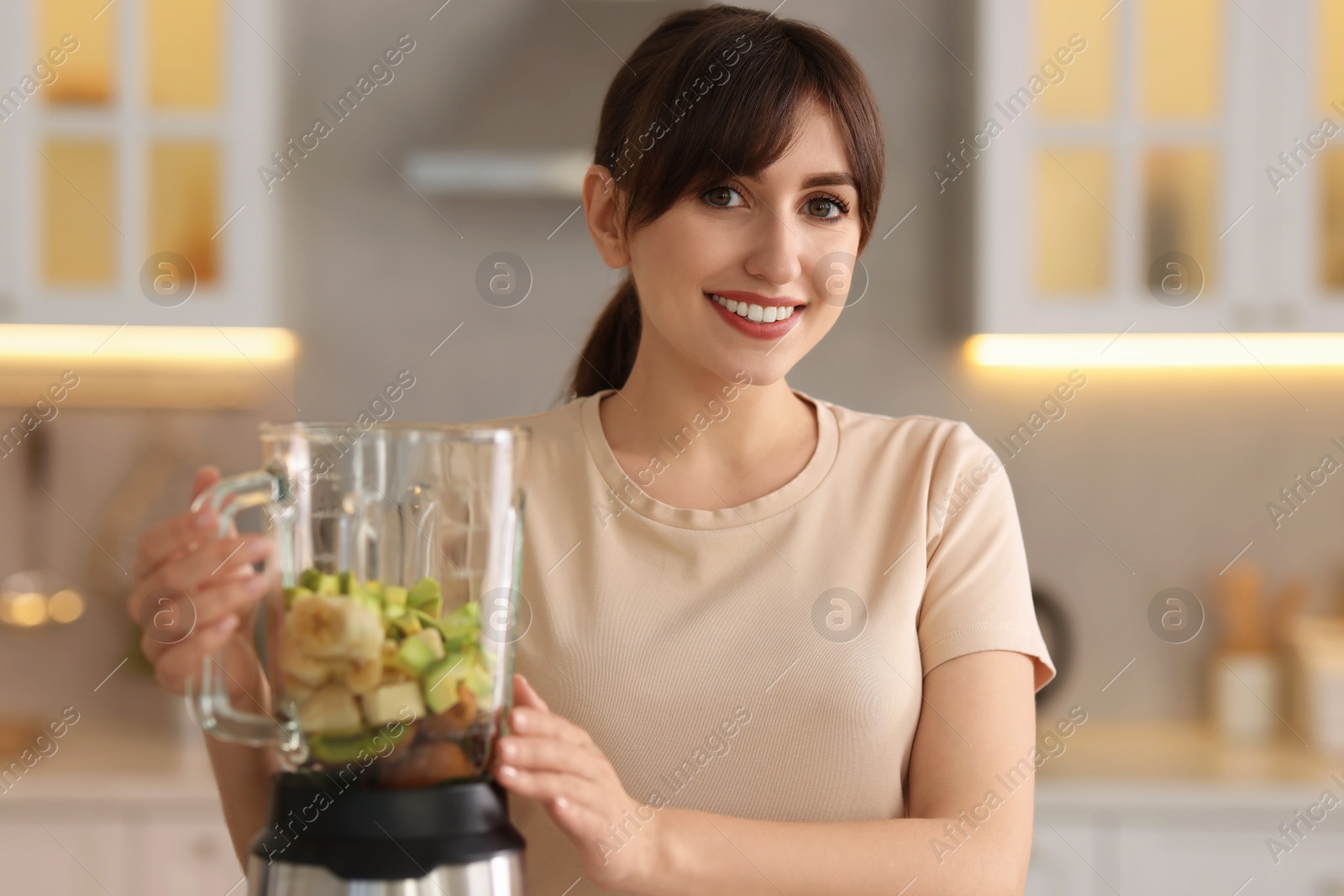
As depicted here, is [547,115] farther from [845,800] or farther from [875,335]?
[845,800]

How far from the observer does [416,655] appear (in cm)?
53

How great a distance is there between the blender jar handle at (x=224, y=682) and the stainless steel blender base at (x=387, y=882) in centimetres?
6

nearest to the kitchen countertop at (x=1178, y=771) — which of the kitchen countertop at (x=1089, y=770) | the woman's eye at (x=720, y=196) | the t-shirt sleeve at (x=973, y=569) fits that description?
the kitchen countertop at (x=1089, y=770)

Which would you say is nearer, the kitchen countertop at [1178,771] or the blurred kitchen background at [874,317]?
the kitchen countertop at [1178,771]

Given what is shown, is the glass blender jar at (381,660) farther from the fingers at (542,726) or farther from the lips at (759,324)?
the lips at (759,324)

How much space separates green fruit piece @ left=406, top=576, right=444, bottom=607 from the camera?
0.56m

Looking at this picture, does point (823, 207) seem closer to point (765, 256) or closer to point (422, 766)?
point (765, 256)

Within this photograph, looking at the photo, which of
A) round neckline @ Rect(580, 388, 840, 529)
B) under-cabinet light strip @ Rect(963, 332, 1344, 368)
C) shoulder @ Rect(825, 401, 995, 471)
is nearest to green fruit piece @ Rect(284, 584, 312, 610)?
round neckline @ Rect(580, 388, 840, 529)

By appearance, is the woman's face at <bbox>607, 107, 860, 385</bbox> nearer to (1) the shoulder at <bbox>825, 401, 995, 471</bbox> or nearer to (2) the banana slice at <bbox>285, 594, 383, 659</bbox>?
(1) the shoulder at <bbox>825, 401, 995, 471</bbox>

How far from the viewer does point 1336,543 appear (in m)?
2.27

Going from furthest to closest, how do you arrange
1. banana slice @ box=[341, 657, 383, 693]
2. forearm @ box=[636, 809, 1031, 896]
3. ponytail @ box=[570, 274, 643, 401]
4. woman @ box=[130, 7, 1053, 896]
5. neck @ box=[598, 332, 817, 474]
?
ponytail @ box=[570, 274, 643, 401] → neck @ box=[598, 332, 817, 474] → woman @ box=[130, 7, 1053, 896] → forearm @ box=[636, 809, 1031, 896] → banana slice @ box=[341, 657, 383, 693]

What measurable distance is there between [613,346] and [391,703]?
70cm

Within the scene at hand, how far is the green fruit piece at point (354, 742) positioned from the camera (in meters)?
0.53

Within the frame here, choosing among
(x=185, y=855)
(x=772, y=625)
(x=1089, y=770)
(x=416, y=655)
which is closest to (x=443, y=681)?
(x=416, y=655)
